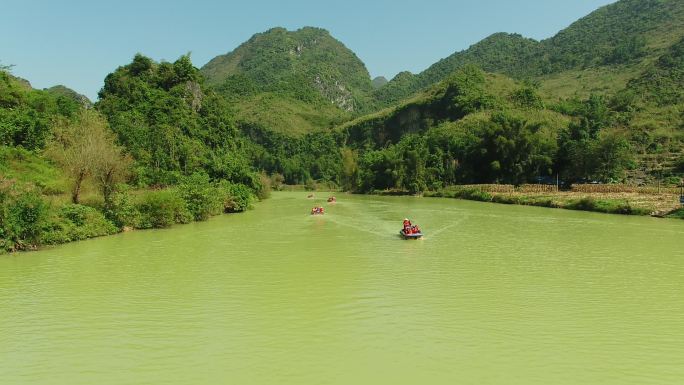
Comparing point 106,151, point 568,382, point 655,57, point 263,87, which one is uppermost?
point 263,87

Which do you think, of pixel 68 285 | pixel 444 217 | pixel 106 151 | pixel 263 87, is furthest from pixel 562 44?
pixel 68 285

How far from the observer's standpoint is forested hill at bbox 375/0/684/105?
112500 mm

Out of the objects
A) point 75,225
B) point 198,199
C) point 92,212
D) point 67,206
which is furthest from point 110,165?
point 198,199

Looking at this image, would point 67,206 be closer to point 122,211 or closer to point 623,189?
point 122,211

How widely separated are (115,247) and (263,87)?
18255 cm

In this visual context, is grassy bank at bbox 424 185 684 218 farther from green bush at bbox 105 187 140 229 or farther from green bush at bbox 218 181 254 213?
green bush at bbox 105 187 140 229

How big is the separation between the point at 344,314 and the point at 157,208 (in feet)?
70.3

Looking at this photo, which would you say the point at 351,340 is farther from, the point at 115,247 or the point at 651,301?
the point at 115,247

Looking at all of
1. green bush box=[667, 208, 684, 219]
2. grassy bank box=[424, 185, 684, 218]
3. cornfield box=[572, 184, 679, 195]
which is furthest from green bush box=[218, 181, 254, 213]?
cornfield box=[572, 184, 679, 195]

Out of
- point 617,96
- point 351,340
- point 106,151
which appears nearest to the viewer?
point 351,340

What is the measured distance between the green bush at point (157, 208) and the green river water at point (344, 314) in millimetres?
6535

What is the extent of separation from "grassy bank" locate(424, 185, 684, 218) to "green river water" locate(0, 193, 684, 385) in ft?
54.9

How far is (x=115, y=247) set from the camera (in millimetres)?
22266

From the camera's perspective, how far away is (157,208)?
2972 cm
